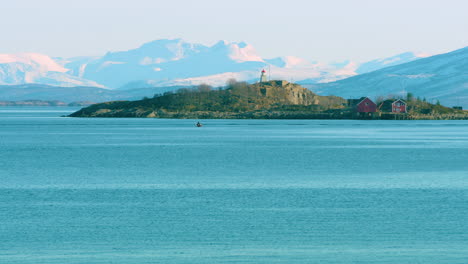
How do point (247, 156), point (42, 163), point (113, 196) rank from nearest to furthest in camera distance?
1. point (113, 196)
2. point (42, 163)
3. point (247, 156)

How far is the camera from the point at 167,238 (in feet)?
107

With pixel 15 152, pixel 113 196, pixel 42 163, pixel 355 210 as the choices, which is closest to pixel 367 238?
pixel 355 210

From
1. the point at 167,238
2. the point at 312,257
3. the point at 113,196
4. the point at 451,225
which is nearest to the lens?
the point at 312,257

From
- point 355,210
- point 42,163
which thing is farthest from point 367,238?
point 42,163

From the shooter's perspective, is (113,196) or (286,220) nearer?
(286,220)

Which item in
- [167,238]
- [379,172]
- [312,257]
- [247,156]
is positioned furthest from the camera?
[247,156]

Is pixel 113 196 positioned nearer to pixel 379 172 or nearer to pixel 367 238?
pixel 367 238

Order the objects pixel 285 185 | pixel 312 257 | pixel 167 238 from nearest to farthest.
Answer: pixel 312 257 < pixel 167 238 < pixel 285 185

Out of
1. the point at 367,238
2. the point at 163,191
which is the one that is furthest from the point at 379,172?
the point at 367,238

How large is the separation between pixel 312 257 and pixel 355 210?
478 inches

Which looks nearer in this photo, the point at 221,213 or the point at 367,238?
the point at 367,238

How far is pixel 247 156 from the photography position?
279 ft

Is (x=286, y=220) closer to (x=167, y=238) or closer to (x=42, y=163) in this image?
(x=167, y=238)

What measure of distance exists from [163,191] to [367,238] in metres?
19.7
